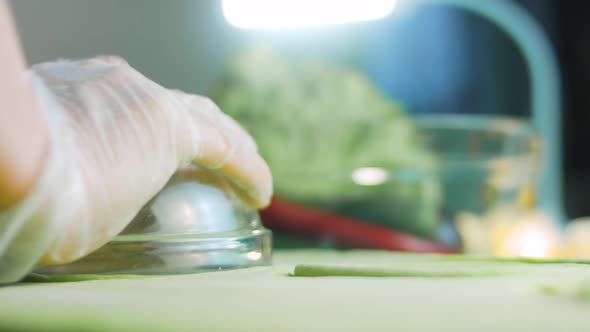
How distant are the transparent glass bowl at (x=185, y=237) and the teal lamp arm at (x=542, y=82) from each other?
3.36 feet

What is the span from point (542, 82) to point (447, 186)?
0.38m

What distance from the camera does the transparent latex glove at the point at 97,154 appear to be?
0.37 metres

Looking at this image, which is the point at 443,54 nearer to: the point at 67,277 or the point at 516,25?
the point at 516,25

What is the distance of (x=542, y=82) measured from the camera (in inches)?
57.4

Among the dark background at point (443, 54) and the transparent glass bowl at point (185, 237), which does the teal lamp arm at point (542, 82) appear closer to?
the dark background at point (443, 54)

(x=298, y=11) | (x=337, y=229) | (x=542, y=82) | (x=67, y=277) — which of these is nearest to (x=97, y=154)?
(x=67, y=277)

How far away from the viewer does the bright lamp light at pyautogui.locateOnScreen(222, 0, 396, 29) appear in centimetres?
138

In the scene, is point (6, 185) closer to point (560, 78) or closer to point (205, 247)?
point (205, 247)

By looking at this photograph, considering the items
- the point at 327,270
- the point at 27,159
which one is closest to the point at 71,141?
the point at 27,159

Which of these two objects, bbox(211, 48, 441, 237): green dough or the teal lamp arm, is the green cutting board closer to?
bbox(211, 48, 441, 237): green dough

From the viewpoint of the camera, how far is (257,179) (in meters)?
0.54

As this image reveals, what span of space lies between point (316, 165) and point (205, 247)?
81 cm

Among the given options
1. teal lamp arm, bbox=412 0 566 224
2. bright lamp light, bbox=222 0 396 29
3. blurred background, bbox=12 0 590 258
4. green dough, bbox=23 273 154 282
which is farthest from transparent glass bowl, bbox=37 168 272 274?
teal lamp arm, bbox=412 0 566 224

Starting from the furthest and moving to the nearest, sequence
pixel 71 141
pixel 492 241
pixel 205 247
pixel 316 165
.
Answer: pixel 316 165 → pixel 492 241 → pixel 205 247 → pixel 71 141
